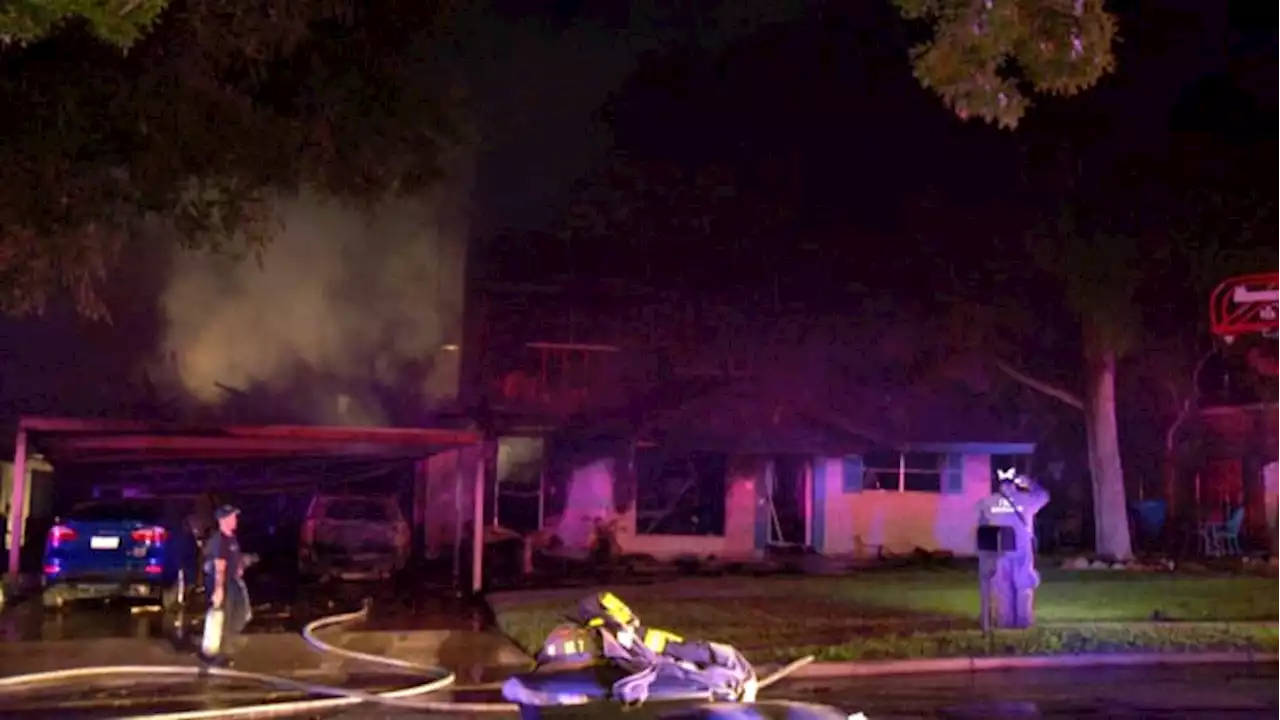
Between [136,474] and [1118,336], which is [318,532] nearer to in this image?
[136,474]

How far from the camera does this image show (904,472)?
97.1 ft

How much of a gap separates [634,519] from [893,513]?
5.79m

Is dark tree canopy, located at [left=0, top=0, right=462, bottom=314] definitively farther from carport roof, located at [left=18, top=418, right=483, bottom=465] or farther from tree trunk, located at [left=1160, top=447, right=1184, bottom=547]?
tree trunk, located at [left=1160, top=447, right=1184, bottom=547]

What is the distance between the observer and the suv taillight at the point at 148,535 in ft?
56.7

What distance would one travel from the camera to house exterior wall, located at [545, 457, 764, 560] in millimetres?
28125

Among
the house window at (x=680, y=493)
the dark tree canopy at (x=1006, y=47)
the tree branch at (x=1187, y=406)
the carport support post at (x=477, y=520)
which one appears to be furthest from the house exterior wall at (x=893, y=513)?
the dark tree canopy at (x=1006, y=47)

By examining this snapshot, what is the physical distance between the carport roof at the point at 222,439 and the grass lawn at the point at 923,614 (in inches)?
106

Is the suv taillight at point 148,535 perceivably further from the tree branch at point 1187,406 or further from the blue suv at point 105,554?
the tree branch at point 1187,406

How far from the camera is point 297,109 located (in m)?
11.7

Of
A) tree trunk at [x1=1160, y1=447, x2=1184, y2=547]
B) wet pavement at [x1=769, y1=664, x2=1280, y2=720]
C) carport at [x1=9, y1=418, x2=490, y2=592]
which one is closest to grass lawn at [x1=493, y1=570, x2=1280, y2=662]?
wet pavement at [x1=769, y1=664, x2=1280, y2=720]

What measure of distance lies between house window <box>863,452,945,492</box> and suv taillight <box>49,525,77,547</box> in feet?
57.3

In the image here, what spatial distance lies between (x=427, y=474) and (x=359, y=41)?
686 inches

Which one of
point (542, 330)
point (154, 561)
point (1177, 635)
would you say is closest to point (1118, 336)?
point (1177, 635)

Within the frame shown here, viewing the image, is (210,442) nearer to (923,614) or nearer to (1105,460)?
(923,614)
